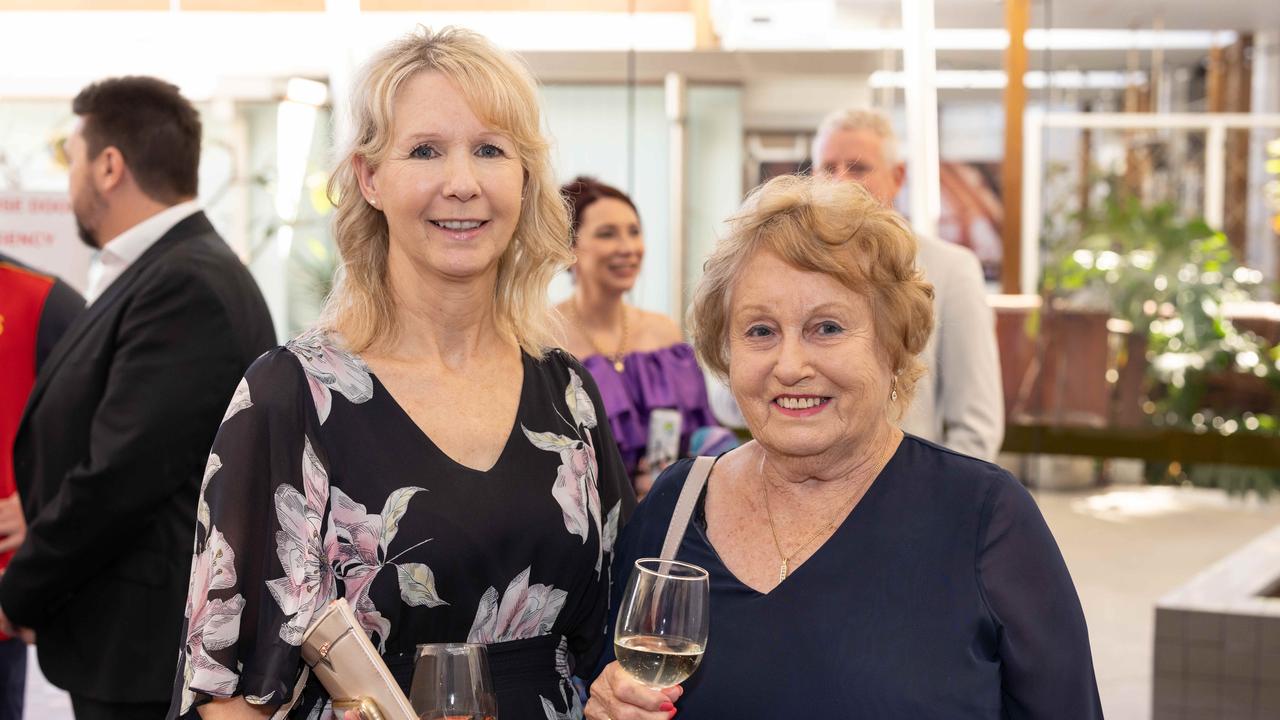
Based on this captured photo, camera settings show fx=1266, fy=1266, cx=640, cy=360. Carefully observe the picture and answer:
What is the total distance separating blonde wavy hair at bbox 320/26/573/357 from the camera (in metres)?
1.90

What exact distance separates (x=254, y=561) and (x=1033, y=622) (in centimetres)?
105

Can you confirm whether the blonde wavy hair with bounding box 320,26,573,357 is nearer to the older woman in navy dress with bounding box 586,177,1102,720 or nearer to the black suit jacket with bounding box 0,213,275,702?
the older woman in navy dress with bounding box 586,177,1102,720

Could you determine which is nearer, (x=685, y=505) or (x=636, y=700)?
(x=636, y=700)

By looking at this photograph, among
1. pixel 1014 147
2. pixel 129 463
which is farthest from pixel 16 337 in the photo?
pixel 1014 147

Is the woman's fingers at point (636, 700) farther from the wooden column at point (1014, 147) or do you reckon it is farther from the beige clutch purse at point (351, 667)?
the wooden column at point (1014, 147)

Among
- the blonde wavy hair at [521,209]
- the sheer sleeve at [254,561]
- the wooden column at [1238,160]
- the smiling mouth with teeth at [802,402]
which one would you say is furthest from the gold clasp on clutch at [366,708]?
the wooden column at [1238,160]

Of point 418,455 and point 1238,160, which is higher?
point 1238,160

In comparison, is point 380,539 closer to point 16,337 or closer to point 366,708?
point 366,708

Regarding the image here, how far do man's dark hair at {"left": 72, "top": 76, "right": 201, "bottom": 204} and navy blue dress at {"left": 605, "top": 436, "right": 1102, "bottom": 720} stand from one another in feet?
6.54

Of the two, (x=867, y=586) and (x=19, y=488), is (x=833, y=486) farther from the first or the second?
(x=19, y=488)

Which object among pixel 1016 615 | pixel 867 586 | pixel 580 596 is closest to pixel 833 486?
pixel 867 586

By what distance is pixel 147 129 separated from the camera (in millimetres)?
3133

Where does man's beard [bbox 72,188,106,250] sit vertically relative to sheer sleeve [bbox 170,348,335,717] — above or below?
above

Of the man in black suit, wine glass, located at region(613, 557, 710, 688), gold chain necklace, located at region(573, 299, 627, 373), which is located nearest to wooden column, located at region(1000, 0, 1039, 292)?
gold chain necklace, located at region(573, 299, 627, 373)
